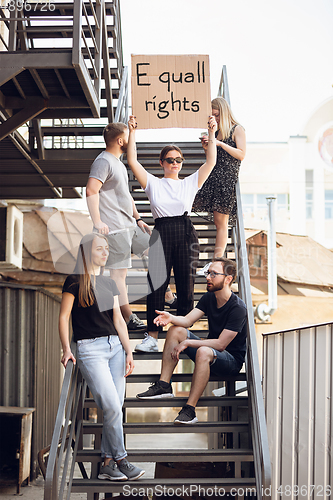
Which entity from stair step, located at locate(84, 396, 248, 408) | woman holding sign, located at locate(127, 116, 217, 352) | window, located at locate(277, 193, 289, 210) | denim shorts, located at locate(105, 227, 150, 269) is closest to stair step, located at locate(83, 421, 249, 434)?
stair step, located at locate(84, 396, 248, 408)

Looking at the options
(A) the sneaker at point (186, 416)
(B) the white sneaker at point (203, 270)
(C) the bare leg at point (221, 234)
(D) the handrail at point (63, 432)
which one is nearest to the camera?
(D) the handrail at point (63, 432)

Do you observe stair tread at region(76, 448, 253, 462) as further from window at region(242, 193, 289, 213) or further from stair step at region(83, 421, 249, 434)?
window at region(242, 193, 289, 213)

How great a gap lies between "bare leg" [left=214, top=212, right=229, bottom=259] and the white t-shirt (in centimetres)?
68

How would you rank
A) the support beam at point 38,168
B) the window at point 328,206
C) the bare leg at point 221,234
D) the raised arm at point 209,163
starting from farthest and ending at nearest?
the window at point 328,206 < the support beam at point 38,168 < the bare leg at point 221,234 < the raised arm at point 209,163

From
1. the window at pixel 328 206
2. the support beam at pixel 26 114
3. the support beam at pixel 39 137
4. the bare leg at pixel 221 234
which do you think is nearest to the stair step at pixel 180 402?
the bare leg at pixel 221 234

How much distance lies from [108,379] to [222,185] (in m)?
2.41

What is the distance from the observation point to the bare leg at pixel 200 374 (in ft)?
13.7

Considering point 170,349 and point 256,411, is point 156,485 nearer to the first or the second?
point 256,411

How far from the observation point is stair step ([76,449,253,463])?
3.98 m

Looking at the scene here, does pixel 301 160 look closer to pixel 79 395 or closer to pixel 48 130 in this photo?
pixel 48 130

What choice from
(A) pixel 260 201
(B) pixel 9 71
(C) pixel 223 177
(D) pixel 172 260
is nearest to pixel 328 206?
→ (A) pixel 260 201

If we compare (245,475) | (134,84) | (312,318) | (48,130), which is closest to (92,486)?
(245,475)

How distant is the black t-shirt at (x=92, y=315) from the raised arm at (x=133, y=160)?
1120mm

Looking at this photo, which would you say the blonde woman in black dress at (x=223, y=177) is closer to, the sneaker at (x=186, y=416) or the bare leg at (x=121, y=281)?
the bare leg at (x=121, y=281)
